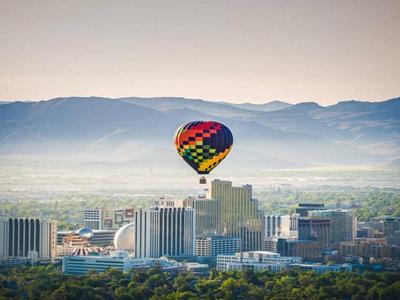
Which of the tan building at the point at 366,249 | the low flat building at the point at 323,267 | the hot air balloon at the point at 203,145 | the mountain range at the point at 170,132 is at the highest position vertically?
the mountain range at the point at 170,132

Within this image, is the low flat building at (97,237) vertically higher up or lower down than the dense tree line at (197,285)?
higher up

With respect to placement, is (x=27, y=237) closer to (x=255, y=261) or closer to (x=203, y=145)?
(x=255, y=261)

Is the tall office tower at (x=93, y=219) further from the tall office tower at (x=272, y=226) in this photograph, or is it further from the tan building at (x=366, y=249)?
the tan building at (x=366, y=249)

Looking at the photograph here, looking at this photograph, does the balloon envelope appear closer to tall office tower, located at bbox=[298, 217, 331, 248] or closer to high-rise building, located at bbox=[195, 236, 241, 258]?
high-rise building, located at bbox=[195, 236, 241, 258]

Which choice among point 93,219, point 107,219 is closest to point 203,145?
point 107,219

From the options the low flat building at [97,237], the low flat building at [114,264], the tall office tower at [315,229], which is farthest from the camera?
the tall office tower at [315,229]

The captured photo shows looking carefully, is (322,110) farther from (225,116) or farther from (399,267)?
(399,267)

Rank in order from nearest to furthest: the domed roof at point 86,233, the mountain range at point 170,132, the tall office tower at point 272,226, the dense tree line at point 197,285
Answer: the dense tree line at point 197,285 → the domed roof at point 86,233 → the tall office tower at point 272,226 → the mountain range at point 170,132

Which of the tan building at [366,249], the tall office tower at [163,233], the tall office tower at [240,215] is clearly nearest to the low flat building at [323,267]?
the tall office tower at [163,233]
